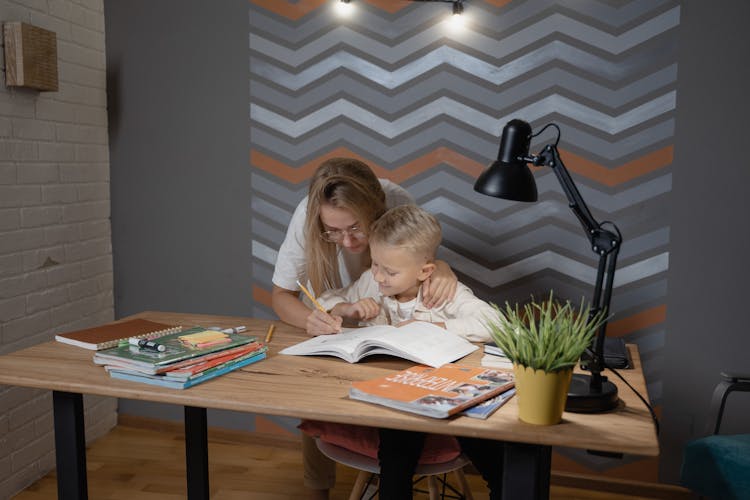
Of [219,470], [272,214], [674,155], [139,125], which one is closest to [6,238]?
[139,125]

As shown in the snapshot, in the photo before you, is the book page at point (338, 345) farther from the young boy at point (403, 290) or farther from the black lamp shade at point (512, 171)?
the black lamp shade at point (512, 171)

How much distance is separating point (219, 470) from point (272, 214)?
109 centimetres

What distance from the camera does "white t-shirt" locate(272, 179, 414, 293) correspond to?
2260 mm

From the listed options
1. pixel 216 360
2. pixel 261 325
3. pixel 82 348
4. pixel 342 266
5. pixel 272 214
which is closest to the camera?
pixel 216 360

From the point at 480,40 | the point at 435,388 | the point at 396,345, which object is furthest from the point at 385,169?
the point at 435,388

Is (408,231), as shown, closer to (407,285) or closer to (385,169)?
(407,285)

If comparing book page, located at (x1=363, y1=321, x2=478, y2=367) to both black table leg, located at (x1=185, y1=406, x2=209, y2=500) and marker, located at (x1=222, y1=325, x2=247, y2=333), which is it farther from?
black table leg, located at (x1=185, y1=406, x2=209, y2=500)

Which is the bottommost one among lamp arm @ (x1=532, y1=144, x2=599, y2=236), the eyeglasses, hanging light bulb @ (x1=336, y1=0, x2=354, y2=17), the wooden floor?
the wooden floor

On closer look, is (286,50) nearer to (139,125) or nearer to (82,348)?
(139,125)

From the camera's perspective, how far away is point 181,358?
147 centimetres

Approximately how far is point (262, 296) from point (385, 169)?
2.59 ft

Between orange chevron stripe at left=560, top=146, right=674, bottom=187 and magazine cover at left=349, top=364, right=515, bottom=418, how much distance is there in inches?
49.6

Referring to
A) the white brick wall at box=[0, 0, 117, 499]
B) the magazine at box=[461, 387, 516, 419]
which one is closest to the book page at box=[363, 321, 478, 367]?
the magazine at box=[461, 387, 516, 419]

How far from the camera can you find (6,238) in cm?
241
